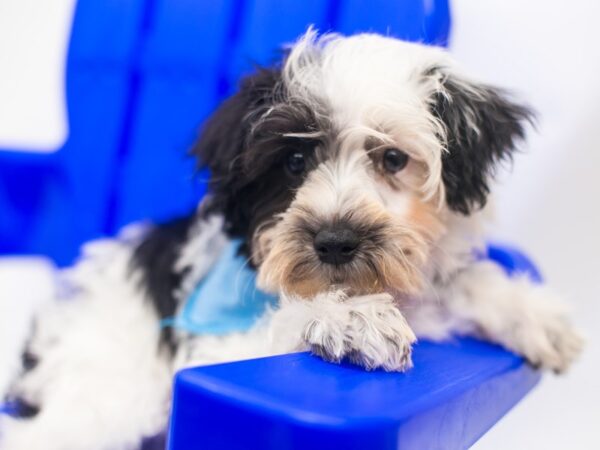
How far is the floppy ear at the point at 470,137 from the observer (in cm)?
173

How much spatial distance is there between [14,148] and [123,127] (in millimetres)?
455

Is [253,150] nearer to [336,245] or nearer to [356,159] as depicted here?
[356,159]

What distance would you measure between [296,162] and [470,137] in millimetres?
458

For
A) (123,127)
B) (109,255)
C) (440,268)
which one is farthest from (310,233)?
(123,127)

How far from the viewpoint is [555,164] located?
8.32 feet

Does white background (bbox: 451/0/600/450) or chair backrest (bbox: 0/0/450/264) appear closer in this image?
white background (bbox: 451/0/600/450)

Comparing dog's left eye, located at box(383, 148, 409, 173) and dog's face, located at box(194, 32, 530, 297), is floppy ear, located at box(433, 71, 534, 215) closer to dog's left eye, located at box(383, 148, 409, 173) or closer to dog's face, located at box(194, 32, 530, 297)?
dog's face, located at box(194, 32, 530, 297)

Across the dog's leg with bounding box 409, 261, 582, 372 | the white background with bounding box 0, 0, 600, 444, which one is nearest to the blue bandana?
the dog's leg with bounding box 409, 261, 582, 372

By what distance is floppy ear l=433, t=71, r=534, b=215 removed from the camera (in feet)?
5.69

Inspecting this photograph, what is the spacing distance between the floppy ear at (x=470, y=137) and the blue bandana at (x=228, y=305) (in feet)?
1.96

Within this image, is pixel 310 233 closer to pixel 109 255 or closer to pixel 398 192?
pixel 398 192

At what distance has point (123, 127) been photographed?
2855mm

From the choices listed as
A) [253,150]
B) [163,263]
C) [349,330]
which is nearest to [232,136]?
[253,150]

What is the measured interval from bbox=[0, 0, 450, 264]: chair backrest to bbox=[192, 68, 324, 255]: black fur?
0.81m
